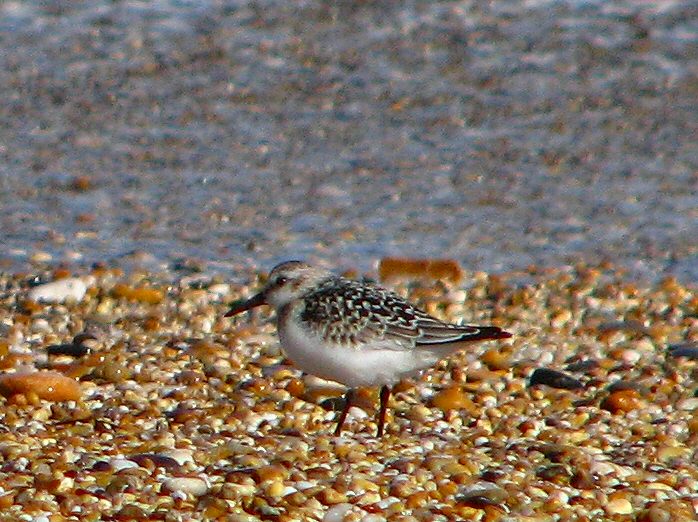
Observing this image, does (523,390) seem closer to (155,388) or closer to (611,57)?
(155,388)

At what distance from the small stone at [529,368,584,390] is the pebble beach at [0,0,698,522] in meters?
0.01

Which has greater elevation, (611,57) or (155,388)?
(611,57)

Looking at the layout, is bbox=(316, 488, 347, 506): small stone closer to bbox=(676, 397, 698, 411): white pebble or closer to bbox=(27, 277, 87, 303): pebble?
bbox=(676, 397, 698, 411): white pebble

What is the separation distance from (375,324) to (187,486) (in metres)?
1.14

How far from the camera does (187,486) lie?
455cm

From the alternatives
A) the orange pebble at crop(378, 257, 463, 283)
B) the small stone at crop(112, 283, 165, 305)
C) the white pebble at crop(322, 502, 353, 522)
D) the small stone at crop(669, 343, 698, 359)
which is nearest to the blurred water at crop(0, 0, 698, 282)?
the orange pebble at crop(378, 257, 463, 283)

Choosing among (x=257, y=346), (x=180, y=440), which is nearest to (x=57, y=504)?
(x=180, y=440)

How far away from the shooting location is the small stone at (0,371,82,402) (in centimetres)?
548

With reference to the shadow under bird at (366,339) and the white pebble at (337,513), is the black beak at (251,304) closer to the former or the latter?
the shadow under bird at (366,339)

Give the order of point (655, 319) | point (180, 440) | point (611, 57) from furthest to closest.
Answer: point (611, 57)
point (655, 319)
point (180, 440)

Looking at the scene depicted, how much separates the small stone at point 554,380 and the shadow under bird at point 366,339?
0.66 m

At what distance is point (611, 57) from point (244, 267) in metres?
4.98

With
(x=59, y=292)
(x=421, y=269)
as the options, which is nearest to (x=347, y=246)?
(x=421, y=269)

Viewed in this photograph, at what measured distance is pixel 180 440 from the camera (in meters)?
5.06
